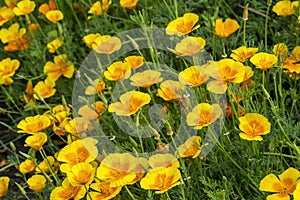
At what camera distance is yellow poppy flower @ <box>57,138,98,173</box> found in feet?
7.16


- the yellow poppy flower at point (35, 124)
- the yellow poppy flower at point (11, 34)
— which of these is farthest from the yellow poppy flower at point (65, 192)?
the yellow poppy flower at point (11, 34)

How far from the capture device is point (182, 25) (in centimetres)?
246

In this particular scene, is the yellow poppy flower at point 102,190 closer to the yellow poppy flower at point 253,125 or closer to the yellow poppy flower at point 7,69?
the yellow poppy flower at point 253,125

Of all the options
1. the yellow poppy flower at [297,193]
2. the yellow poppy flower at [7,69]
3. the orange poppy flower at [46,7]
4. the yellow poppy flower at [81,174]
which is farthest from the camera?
the orange poppy flower at [46,7]

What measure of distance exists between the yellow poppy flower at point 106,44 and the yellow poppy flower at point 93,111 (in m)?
0.20

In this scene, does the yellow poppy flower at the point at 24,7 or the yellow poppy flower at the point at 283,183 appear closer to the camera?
the yellow poppy flower at the point at 283,183

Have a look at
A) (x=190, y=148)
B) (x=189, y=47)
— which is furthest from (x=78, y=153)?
(x=189, y=47)

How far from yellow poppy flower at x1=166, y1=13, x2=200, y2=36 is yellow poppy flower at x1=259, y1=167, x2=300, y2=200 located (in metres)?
0.69

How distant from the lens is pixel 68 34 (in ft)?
10.1

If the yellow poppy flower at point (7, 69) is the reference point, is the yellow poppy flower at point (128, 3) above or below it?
above

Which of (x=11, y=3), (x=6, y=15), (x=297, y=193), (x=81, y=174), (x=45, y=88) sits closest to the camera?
(x=297, y=193)

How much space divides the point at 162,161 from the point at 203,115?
20 centimetres

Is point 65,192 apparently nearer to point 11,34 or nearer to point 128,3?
point 128,3

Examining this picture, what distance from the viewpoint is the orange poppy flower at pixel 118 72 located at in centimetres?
234
